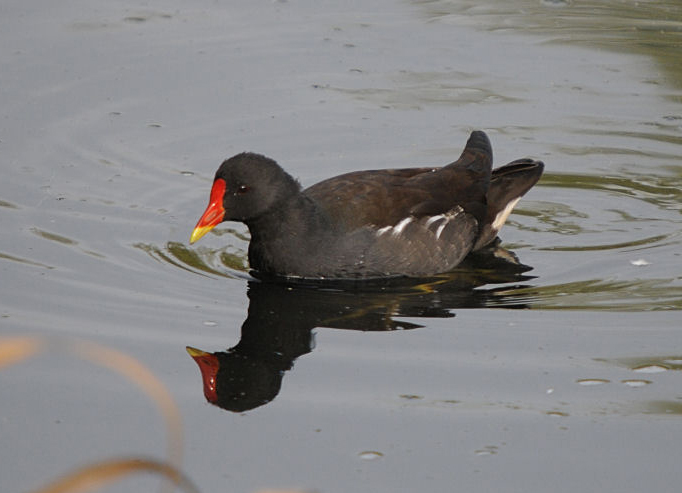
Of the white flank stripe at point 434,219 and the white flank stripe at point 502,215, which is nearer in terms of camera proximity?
the white flank stripe at point 434,219

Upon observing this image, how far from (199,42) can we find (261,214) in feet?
12.5

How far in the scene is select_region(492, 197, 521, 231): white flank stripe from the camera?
752 centimetres

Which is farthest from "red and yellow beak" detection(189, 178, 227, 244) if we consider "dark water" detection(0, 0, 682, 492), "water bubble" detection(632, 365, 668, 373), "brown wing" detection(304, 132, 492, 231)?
"water bubble" detection(632, 365, 668, 373)

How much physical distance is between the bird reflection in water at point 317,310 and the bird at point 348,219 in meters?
0.11

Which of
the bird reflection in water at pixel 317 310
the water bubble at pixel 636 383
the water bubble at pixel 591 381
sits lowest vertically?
the bird reflection in water at pixel 317 310

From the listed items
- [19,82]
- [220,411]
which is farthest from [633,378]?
[19,82]

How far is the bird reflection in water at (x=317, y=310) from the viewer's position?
17.0 feet

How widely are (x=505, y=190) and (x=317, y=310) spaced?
201cm

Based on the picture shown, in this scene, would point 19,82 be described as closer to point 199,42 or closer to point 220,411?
point 199,42

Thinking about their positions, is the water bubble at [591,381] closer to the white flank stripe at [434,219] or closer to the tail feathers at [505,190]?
the white flank stripe at [434,219]

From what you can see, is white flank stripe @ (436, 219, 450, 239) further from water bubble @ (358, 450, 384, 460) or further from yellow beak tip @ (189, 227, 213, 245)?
water bubble @ (358, 450, 384, 460)

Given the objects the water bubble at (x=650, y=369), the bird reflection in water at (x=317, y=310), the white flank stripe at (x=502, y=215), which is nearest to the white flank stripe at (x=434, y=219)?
the bird reflection in water at (x=317, y=310)

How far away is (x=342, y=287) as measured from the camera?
6645mm

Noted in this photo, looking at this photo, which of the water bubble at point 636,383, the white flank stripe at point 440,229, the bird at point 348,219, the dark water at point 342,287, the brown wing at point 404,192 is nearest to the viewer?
the dark water at point 342,287
